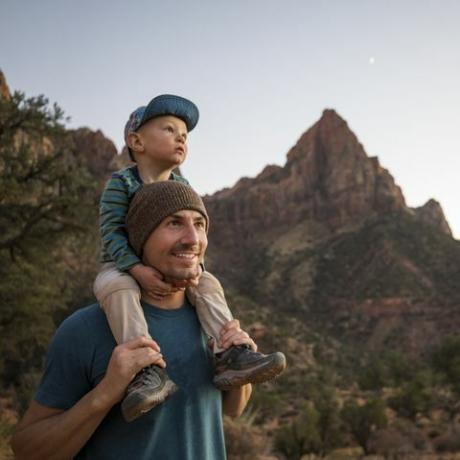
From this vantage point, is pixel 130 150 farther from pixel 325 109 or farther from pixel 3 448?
pixel 325 109

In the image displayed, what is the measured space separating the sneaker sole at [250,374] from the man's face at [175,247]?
0.39m

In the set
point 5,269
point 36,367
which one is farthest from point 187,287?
point 36,367

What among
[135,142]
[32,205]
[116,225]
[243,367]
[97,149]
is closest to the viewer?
[243,367]

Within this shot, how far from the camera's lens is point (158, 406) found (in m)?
1.79

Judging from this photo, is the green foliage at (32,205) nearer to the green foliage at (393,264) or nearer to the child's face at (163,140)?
the child's face at (163,140)

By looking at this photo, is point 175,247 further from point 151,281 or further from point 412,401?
point 412,401

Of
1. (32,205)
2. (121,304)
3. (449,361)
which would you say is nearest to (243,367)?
(121,304)

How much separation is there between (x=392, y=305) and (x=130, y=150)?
64.0 meters

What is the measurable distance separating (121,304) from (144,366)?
27 cm

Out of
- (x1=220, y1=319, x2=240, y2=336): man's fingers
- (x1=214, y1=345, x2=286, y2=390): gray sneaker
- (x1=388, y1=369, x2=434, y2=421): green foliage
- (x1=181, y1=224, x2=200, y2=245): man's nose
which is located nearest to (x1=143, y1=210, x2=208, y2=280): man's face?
(x1=181, y1=224, x2=200, y2=245): man's nose

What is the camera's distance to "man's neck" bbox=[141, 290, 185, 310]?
2021 mm

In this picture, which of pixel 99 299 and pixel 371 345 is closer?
pixel 99 299

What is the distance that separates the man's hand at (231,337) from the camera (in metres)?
1.97

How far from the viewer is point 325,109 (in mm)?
106875
